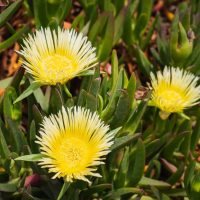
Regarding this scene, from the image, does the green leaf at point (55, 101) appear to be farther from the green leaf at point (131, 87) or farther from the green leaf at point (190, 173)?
the green leaf at point (190, 173)

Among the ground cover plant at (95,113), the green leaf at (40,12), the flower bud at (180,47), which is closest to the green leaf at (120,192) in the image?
the ground cover plant at (95,113)

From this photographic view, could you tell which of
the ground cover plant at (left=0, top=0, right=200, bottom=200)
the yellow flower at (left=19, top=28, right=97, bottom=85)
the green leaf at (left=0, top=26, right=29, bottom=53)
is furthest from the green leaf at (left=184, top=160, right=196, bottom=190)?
the green leaf at (left=0, top=26, right=29, bottom=53)

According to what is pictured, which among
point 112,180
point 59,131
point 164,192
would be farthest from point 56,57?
point 164,192

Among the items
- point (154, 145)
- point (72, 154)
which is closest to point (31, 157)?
point (72, 154)

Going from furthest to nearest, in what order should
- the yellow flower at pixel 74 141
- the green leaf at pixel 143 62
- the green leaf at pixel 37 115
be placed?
the green leaf at pixel 143 62 → the green leaf at pixel 37 115 → the yellow flower at pixel 74 141

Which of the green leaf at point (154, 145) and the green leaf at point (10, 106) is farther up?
the green leaf at point (10, 106)

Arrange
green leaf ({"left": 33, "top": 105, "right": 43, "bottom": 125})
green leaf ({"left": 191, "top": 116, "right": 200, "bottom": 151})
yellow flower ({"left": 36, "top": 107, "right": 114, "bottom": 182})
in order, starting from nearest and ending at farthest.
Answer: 1. yellow flower ({"left": 36, "top": 107, "right": 114, "bottom": 182})
2. green leaf ({"left": 33, "top": 105, "right": 43, "bottom": 125})
3. green leaf ({"left": 191, "top": 116, "right": 200, "bottom": 151})

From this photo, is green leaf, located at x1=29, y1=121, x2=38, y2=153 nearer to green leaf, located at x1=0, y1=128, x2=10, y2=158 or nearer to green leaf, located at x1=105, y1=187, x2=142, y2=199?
green leaf, located at x1=0, y1=128, x2=10, y2=158

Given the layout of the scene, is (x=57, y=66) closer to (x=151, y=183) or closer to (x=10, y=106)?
(x=10, y=106)
